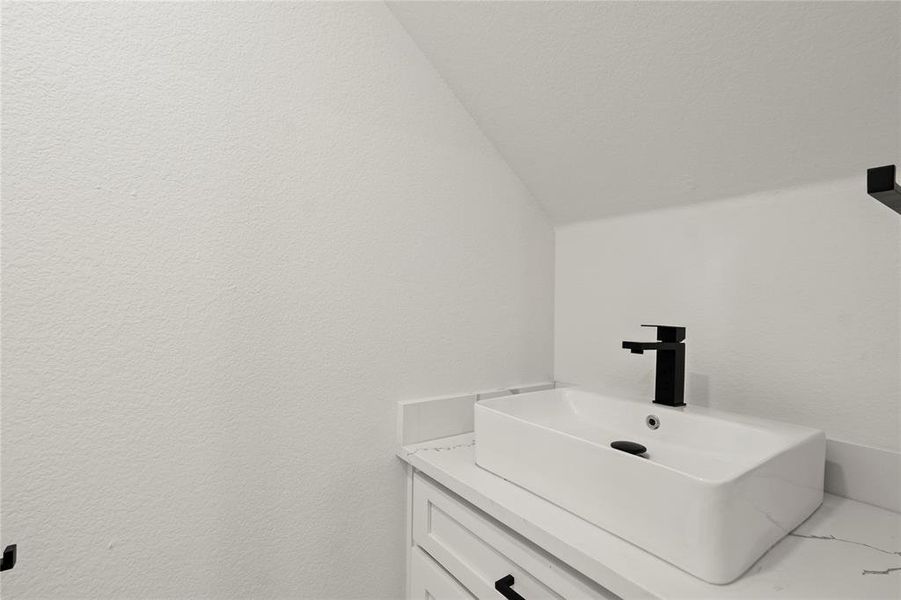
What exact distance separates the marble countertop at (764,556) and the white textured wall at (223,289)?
1.21 feet

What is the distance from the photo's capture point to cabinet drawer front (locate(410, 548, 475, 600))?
2.90ft

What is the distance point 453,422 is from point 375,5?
40.7 inches

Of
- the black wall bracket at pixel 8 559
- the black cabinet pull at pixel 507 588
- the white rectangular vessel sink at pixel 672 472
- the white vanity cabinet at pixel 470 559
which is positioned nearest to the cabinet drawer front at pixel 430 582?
the white vanity cabinet at pixel 470 559

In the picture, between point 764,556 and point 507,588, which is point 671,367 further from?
point 507,588

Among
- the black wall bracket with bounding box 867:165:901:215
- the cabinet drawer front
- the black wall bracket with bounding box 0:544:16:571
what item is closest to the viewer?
the black wall bracket with bounding box 867:165:901:215

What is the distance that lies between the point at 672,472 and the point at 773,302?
0.54 m

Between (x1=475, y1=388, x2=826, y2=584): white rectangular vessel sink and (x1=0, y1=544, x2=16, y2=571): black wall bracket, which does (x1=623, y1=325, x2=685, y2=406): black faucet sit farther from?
→ (x1=0, y1=544, x2=16, y2=571): black wall bracket

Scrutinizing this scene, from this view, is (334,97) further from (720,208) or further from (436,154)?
(720,208)

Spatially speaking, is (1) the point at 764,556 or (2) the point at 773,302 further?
(2) the point at 773,302

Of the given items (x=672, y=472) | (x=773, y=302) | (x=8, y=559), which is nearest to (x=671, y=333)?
(x=773, y=302)

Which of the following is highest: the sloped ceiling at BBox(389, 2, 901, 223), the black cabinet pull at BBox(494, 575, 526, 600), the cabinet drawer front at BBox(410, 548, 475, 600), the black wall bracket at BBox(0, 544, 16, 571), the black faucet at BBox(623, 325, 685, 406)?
the sloped ceiling at BBox(389, 2, 901, 223)

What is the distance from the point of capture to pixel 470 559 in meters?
0.85

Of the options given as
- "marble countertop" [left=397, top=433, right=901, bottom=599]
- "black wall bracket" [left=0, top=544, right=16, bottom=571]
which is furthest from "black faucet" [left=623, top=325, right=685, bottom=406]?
"black wall bracket" [left=0, top=544, right=16, bottom=571]

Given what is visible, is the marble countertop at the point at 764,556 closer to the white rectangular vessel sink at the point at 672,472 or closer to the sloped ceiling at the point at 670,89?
the white rectangular vessel sink at the point at 672,472
